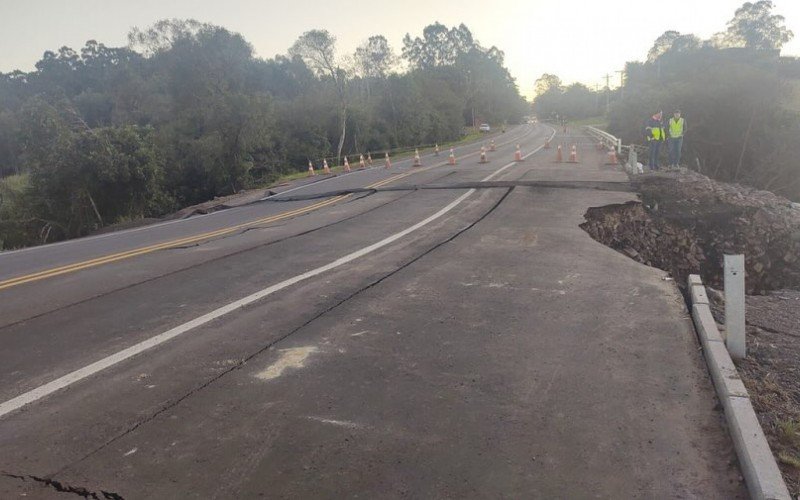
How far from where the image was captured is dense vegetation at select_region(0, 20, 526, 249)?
89.5 feet

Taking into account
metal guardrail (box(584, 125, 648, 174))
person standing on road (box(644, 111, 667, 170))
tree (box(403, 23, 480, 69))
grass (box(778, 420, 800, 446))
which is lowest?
grass (box(778, 420, 800, 446))

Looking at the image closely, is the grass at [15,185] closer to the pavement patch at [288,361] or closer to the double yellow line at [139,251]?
the double yellow line at [139,251]

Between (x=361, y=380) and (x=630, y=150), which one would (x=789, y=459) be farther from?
(x=630, y=150)

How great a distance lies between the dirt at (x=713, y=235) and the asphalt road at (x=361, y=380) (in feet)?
7.54

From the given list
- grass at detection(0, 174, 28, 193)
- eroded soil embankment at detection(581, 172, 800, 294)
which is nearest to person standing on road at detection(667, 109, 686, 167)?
eroded soil embankment at detection(581, 172, 800, 294)

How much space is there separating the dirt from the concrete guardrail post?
1.66 metres

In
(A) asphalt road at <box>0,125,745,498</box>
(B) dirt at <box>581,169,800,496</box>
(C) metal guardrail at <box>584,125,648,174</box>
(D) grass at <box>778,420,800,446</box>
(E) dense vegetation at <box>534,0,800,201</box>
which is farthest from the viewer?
(E) dense vegetation at <box>534,0,800,201</box>

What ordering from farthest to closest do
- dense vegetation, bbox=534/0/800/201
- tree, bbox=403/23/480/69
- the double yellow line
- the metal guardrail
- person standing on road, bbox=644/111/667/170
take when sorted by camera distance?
tree, bbox=403/23/480/69 < dense vegetation, bbox=534/0/800/201 < the metal guardrail < person standing on road, bbox=644/111/667/170 < the double yellow line

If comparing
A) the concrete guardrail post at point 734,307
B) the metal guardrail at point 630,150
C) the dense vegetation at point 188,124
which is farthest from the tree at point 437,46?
the concrete guardrail post at point 734,307

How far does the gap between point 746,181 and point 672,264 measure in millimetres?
35518

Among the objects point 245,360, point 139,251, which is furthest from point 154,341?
point 139,251

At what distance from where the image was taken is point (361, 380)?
4059mm

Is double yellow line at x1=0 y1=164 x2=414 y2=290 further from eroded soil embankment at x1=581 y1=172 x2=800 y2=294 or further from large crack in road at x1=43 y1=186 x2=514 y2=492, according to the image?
eroded soil embankment at x1=581 y1=172 x2=800 y2=294

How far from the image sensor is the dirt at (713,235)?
326 inches
